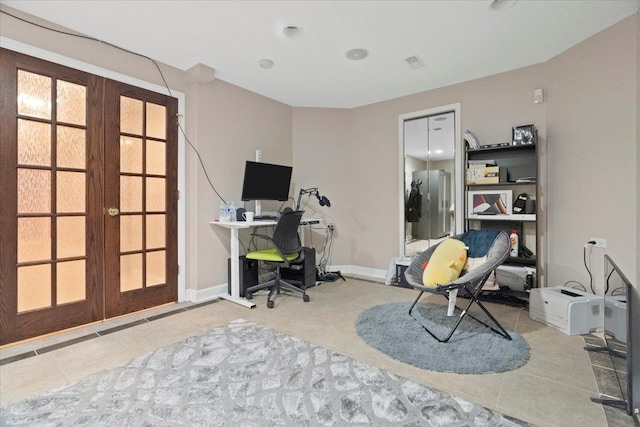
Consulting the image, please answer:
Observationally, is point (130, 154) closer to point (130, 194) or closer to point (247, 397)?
point (130, 194)

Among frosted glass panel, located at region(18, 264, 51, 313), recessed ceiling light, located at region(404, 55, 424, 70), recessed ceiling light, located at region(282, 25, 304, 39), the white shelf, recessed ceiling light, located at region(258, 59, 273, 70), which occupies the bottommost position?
frosted glass panel, located at region(18, 264, 51, 313)

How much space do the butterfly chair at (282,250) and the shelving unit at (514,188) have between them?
2023 millimetres

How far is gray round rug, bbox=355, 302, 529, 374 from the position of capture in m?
2.06

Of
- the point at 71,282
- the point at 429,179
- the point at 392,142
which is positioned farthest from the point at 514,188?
the point at 71,282

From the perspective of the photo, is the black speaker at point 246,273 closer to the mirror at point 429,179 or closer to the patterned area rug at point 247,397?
the patterned area rug at point 247,397

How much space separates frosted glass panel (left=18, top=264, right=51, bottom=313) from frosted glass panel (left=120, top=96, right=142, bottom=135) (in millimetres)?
1398

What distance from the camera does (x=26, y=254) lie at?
7.98ft

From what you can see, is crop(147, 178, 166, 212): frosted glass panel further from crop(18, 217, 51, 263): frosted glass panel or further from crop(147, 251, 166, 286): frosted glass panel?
crop(18, 217, 51, 263): frosted glass panel

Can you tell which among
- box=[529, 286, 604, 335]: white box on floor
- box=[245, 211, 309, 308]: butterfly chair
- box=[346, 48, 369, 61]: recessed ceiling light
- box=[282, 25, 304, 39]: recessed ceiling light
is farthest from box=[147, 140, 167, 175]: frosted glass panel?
box=[529, 286, 604, 335]: white box on floor

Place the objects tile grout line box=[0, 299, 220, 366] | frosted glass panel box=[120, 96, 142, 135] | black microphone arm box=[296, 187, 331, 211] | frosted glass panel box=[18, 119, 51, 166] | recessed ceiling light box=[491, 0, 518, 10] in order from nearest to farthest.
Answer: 1. tile grout line box=[0, 299, 220, 366]
2. recessed ceiling light box=[491, 0, 518, 10]
3. frosted glass panel box=[18, 119, 51, 166]
4. frosted glass panel box=[120, 96, 142, 135]
5. black microphone arm box=[296, 187, 331, 211]

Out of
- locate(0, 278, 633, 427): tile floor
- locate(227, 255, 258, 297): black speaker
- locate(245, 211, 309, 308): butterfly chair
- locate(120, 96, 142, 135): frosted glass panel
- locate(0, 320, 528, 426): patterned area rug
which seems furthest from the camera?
locate(227, 255, 258, 297): black speaker

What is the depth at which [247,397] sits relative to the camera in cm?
173

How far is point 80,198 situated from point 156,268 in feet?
3.20

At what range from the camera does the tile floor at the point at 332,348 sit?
171cm
